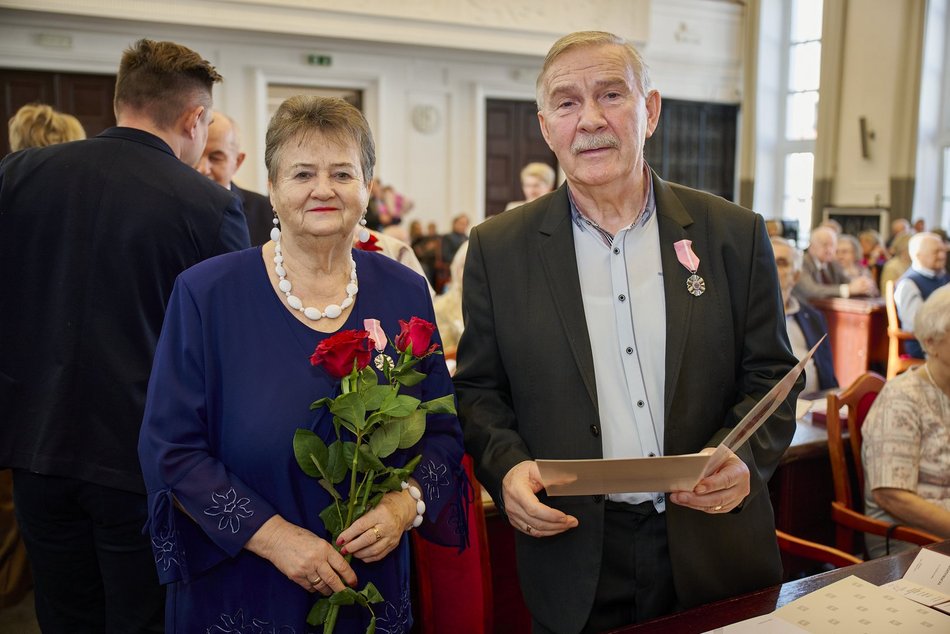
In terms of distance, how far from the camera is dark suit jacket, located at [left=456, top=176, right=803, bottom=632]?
172 centimetres

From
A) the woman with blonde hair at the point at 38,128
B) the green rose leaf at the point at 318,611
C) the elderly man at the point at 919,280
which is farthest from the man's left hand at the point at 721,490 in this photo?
the elderly man at the point at 919,280

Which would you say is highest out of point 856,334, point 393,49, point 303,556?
point 393,49

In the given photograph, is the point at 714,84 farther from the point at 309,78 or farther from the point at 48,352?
the point at 48,352

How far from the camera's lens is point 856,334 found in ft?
24.5

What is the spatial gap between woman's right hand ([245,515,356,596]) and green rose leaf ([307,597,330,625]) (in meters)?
0.03

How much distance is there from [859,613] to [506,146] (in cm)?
1302

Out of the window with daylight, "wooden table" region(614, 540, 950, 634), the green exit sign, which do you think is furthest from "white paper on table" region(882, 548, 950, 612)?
the window with daylight

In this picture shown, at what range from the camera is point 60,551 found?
2.22 metres

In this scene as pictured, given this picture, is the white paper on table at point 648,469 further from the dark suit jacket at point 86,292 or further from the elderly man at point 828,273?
the elderly man at point 828,273

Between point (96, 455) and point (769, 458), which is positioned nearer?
point (769, 458)

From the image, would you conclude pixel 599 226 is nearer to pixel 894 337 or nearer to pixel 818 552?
pixel 818 552

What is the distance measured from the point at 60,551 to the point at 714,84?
15.8m

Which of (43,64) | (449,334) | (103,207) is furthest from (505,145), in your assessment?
(103,207)

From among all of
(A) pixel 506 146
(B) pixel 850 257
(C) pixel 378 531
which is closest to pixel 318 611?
(C) pixel 378 531
